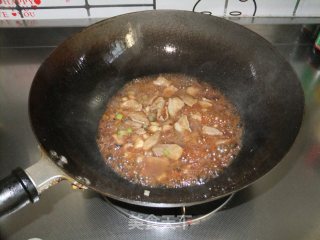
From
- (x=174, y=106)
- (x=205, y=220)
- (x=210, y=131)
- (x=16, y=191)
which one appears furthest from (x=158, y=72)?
(x=16, y=191)

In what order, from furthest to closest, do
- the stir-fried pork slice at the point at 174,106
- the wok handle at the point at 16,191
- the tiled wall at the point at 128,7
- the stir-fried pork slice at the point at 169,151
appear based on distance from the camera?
the tiled wall at the point at 128,7
the stir-fried pork slice at the point at 174,106
the stir-fried pork slice at the point at 169,151
the wok handle at the point at 16,191

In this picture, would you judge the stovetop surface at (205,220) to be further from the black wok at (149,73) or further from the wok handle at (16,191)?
the wok handle at (16,191)

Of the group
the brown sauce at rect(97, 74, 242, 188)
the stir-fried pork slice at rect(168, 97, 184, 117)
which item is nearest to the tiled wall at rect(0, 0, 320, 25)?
the brown sauce at rect(97, 74, 242, 188)

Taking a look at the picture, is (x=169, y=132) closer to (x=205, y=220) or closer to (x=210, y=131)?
(x=210, y=131)

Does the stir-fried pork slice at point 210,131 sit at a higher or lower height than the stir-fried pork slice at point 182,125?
lower

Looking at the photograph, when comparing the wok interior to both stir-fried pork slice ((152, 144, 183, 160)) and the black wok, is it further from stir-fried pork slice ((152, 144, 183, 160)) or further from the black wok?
stir-fried pork slice ((152, 144, 183, 160))

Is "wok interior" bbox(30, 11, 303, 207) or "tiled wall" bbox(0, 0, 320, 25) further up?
"tiled wall" bbox(0, 0, 320, 25)

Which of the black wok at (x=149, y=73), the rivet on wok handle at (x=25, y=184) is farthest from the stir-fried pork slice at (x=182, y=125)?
the rivet on wok handle at (x=25, y=184)
